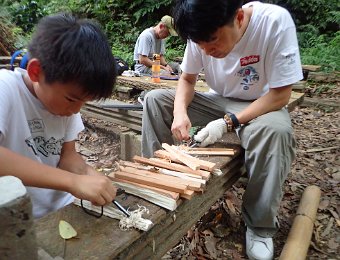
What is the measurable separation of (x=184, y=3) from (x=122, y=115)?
3354 mm

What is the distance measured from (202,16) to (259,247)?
5.54 feet

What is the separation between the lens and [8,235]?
0.74 m

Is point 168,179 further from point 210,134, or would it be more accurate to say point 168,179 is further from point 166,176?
point 210,134

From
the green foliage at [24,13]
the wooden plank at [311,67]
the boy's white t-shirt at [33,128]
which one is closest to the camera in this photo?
the boy's white t-shirt at [33,128]

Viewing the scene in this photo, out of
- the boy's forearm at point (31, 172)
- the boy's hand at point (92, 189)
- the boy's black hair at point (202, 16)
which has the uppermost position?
the boy's black hair at point (202, 16)

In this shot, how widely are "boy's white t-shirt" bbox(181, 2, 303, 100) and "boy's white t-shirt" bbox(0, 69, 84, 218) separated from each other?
4.49 feet

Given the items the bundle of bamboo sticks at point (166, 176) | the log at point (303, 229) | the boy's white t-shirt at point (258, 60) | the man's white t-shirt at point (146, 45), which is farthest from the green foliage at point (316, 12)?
the bundle of bamboo sticks at point (166, 176)

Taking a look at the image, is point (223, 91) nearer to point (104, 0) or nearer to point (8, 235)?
point (8, 235)

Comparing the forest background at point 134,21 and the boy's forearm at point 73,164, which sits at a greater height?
the forest background at point 134,21

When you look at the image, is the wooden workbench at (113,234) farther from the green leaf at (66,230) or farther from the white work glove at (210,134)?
the white work glove at (210,134)

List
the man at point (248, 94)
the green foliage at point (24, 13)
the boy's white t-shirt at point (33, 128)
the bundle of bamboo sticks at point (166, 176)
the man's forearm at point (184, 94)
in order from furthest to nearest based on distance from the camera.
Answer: the green foliage at point (24, 13), the man's forearm at point (184, 94), the man at point (248, 94), the bundle of bamboo sticks at point (166, 176), the boy's white t-shirt at point (33, 128)

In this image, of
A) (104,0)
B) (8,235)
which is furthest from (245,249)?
(104,0)

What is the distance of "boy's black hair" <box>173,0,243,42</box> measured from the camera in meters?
2.03

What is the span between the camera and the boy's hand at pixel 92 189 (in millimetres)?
1373
